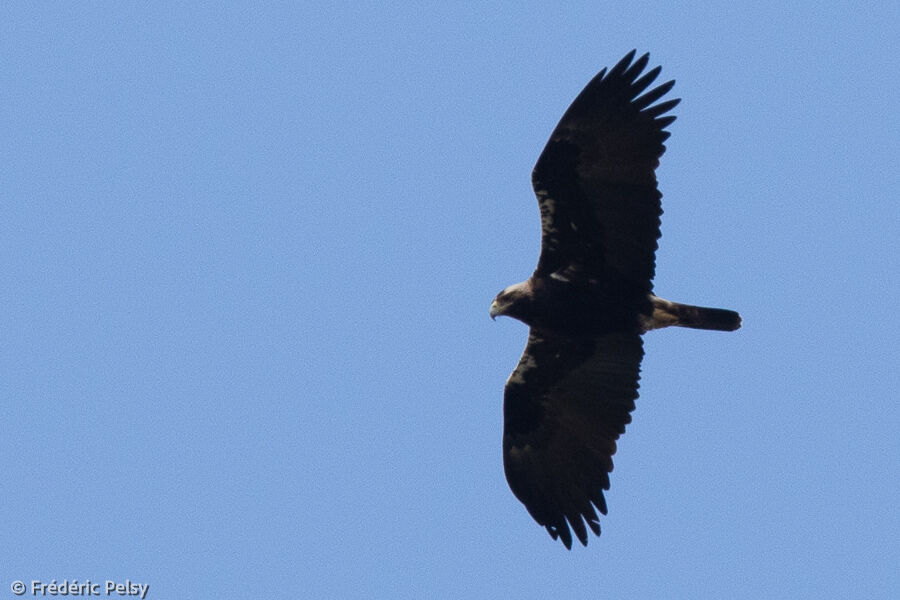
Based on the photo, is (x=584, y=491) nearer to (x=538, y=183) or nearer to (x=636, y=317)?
(x=636, y=317)

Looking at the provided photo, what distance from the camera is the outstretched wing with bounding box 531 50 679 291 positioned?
15.8 metres

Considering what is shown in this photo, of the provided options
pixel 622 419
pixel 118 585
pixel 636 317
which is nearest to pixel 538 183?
pixel 636 317

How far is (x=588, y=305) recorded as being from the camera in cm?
1655

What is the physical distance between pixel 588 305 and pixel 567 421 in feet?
5.23

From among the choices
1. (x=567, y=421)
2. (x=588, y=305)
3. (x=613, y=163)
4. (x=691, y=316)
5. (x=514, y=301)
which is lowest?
(x=567, y=421)

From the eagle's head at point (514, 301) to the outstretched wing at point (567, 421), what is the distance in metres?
0.74

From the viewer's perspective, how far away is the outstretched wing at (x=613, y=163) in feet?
52.0

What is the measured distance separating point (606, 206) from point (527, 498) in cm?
368

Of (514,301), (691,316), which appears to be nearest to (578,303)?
(514,301)

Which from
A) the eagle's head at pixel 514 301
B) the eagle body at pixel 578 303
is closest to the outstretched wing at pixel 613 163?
the eagle body at pixel 578 303

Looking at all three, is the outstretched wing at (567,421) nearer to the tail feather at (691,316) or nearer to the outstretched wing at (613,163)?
the tail feather at (691,316)

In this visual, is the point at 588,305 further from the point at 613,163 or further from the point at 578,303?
the point at 613,163

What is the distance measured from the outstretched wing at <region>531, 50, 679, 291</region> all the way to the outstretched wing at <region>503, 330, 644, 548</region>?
1373 millimetres

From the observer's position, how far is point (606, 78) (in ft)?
52.5
